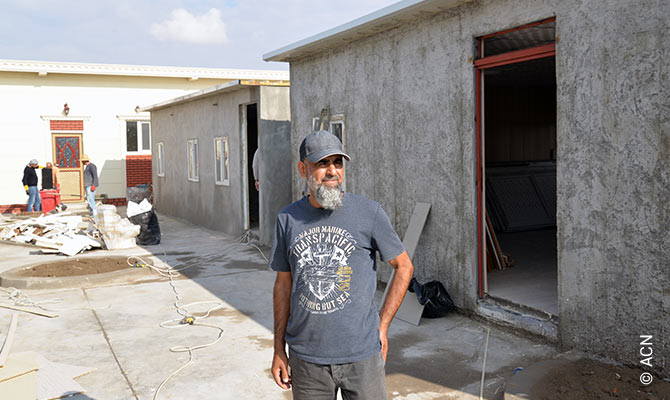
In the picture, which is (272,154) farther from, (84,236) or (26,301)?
(26,301)

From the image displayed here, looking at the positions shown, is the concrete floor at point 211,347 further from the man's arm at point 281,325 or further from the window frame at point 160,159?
the window frame at point 160,159

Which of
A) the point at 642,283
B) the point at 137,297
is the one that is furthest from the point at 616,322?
the point at 137,297

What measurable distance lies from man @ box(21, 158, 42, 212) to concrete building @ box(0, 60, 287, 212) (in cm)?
190

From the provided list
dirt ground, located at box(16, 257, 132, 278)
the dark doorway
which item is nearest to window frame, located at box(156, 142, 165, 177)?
the dark doorway

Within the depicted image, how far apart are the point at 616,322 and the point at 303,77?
676 centimetres

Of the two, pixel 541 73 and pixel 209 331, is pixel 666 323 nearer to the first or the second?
pixel 209 331

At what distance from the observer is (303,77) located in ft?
34.2

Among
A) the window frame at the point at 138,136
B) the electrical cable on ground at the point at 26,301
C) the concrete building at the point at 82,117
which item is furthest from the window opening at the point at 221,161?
the window frame at the point at 138,136

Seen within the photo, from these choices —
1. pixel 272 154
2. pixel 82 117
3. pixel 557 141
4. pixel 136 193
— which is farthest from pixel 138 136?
pixel 557 141

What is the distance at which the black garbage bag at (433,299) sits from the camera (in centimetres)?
698

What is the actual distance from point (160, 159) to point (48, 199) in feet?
12.1

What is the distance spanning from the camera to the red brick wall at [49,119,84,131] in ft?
72.5

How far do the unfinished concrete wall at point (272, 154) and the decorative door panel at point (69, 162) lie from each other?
41.9 ft

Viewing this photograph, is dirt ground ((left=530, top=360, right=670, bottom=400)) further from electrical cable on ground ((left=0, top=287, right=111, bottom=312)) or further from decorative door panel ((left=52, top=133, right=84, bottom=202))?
decorative door panel ((left=52, top=133, right=84, bottom=202))
